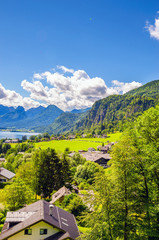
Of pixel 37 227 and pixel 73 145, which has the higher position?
pixel 73 145

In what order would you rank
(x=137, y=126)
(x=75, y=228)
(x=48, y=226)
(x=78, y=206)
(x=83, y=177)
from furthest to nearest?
1. (x=83, y=177)
2. (x=78, y=206)
3. (x=75, y=228)
4. (x=48, y=226)
5. (x=137, y=126)

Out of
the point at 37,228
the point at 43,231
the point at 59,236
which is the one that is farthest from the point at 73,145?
the point at 59,236

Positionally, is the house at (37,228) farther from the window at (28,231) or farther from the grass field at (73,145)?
the grass field at (73,145)

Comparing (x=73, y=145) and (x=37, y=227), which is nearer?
(x=37, y=227)

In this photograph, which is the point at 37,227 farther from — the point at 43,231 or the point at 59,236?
the point at 59,236

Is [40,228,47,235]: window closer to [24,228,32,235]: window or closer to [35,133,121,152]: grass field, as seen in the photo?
[24,228,32,235]: window

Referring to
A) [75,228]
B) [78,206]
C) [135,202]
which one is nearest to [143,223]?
[135,202]

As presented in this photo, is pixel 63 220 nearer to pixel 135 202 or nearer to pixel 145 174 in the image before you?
pixel 135 202

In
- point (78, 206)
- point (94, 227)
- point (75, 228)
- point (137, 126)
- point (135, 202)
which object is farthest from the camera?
point (78, 206)

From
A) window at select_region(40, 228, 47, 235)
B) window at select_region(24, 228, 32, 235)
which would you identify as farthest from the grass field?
window at select_region(24, 228, 32, 235)

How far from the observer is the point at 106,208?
42.4 ft

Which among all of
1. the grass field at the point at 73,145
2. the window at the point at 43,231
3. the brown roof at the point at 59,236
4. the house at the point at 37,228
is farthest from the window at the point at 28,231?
the grass field at the point at 73,145

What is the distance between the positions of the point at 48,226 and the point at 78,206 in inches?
434

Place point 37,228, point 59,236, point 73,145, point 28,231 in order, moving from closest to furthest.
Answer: point 59,236
point 28,231
point 37,228
point 73,145
